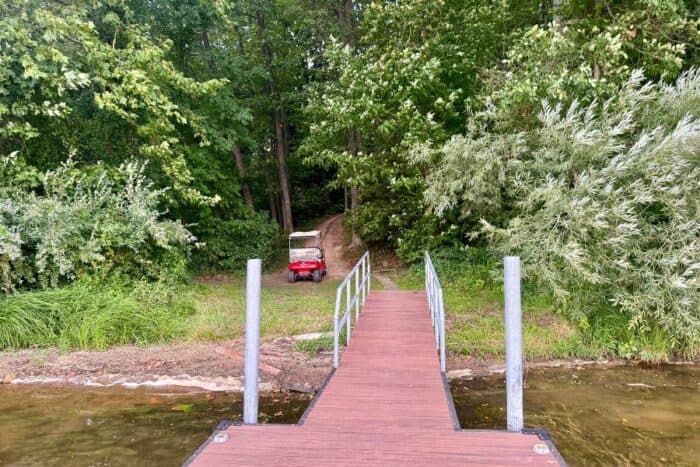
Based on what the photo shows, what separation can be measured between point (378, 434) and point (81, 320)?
8.23 metres

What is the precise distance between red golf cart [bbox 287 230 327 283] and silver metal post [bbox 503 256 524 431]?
14308 mm

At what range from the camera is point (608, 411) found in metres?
7.20

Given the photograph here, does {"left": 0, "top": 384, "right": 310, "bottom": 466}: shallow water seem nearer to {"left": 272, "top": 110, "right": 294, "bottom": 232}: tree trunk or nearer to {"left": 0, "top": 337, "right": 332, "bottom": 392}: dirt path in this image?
{"left": 0, "top": 337, "right": 332, "bottom": 392}: dirt path

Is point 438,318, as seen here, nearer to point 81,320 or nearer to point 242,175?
point 81,320

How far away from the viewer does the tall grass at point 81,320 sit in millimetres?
9625

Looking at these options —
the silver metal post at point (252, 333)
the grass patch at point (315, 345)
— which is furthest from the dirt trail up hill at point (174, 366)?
the silver metal post at point (252, 333)

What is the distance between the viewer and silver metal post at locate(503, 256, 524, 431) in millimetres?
4125

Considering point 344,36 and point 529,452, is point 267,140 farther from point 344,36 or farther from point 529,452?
point 529,452

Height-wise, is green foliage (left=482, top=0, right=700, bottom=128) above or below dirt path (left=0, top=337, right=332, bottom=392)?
above

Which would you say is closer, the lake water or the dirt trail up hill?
the lake water

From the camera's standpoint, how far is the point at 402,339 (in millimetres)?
8078

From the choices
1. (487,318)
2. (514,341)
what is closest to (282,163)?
(487,318)

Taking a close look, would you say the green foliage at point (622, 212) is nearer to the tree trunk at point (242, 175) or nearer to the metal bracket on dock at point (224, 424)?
the metal bracket on dock at point (224, 424)

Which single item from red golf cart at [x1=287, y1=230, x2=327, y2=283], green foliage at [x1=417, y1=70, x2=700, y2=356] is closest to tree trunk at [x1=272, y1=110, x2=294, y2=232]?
red golf cart at [x1=287, y1=230, x2=327, y2=283]
